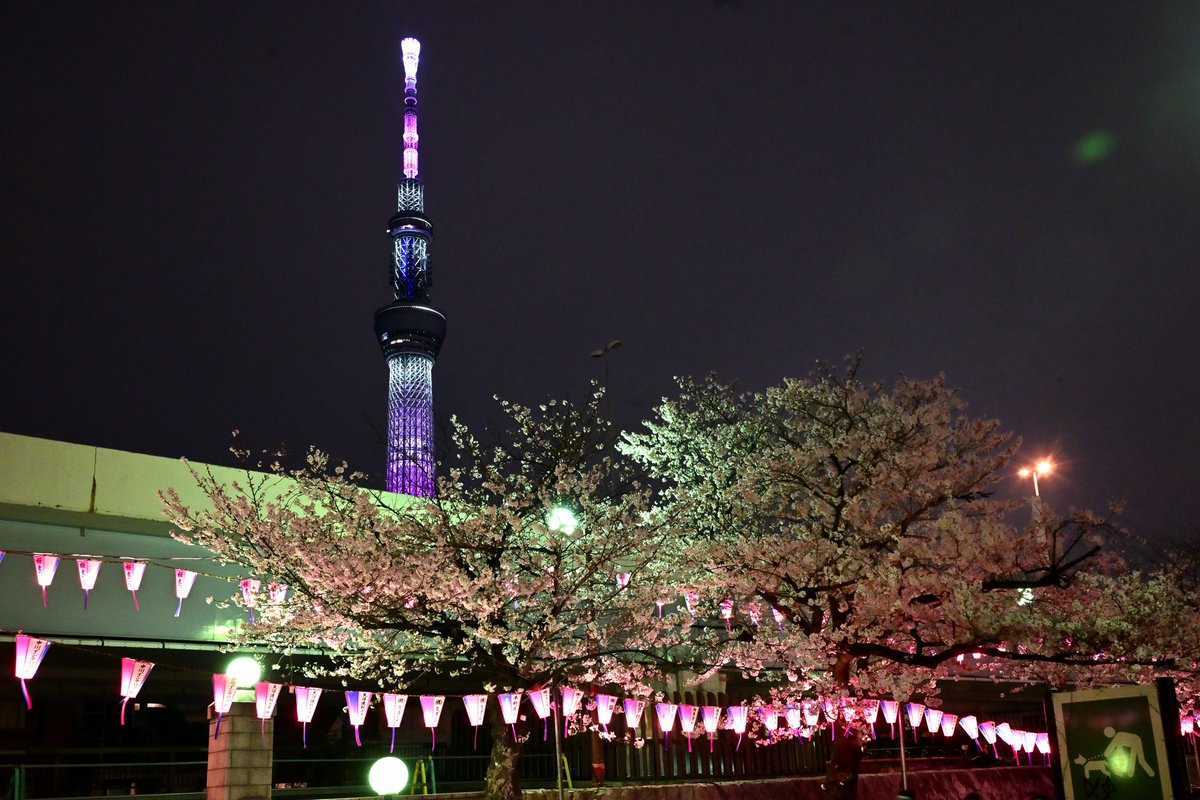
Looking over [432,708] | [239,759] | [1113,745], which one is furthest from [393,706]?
[1113,745]

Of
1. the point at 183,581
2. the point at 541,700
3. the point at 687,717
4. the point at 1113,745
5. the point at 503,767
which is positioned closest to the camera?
the point at 1113,745

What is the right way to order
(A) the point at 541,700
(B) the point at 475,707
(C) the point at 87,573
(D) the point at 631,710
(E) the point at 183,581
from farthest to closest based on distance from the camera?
1. (D) the point at 631,710
2. (A) the point at 541,700
3. (B) the point at 475,707
4. (E) the point at 183,581
5. (C) the point at 87,573

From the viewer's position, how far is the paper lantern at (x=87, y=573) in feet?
57.8

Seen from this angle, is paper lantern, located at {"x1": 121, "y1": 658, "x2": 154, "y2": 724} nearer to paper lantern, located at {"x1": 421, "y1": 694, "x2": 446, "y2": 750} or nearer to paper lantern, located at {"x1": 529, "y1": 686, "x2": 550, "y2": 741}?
paper lantern, located at {"x1": 421, "y1": 694, "x2": 446, "y2": 750}

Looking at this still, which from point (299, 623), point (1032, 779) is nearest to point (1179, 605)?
point (1032, 779)

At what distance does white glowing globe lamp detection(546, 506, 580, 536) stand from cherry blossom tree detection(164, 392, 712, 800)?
61mm

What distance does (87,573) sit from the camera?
1772 cm

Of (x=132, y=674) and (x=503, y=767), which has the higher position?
(x=132, y=674)

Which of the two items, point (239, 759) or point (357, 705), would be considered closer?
point (239, 759)

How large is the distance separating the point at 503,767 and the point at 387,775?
224 inches

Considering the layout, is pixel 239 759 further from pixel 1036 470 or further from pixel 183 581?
pixel 1036 470

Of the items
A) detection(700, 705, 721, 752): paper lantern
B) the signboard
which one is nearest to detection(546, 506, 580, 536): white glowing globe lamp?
detection(700, 705, 721, 752): paper lantern

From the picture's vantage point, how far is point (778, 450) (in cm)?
2372

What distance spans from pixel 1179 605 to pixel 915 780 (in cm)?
905
